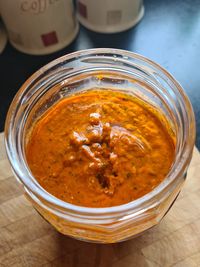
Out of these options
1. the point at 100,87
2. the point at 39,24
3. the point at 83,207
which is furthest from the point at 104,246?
the point at 39,24

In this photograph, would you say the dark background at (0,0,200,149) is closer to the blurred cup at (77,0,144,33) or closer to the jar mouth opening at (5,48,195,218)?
the blurred cup at (77,0,144,33)

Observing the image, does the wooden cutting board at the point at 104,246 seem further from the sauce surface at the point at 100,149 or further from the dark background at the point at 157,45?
the dark background at the point at 157,45

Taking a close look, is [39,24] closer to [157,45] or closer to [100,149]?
[157,45]

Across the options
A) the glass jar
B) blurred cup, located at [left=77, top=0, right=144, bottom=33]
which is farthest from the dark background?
the glass jar

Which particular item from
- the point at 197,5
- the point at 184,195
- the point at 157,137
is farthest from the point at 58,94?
the point at 197,5

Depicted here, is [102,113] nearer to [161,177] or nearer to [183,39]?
[161,177]

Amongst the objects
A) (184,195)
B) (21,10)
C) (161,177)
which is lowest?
(184,195)

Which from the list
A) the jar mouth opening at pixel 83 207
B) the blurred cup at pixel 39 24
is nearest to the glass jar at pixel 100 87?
the jar mouth opening at pixel 83 207
